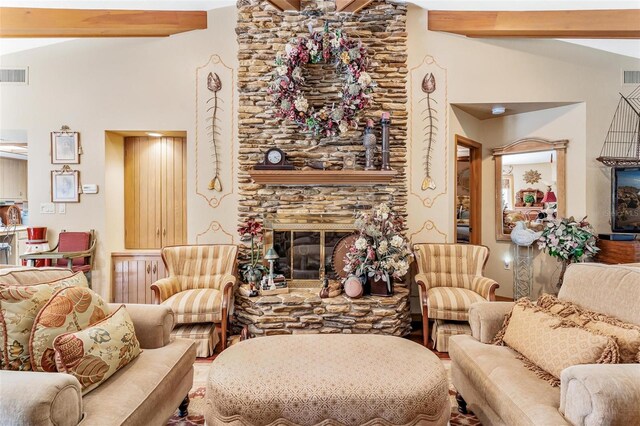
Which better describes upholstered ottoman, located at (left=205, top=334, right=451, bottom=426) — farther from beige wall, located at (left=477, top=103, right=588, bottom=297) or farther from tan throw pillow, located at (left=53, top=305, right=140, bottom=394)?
beige wall, located at (left=477, top=103, right=588, bottom=297)

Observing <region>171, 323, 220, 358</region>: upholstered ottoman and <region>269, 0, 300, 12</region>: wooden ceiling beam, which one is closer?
<region>171, 323, 220, 358</region>: upholstered ottoman

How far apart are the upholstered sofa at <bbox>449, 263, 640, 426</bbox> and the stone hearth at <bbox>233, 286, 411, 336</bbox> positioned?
4.03 feet

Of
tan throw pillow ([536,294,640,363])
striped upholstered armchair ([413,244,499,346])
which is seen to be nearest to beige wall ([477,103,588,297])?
striped upholstered armchair ([413,244,499,346])

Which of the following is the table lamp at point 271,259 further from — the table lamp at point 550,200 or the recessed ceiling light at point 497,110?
the table lamp at point 550,200

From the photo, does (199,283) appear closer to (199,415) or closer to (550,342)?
(199,415)

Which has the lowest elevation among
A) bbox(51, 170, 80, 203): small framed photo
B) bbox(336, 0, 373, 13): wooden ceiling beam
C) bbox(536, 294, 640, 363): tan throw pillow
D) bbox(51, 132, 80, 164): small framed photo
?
bbox(536, 294, 640, 363): tan throw pillow

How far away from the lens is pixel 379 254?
11.3ft

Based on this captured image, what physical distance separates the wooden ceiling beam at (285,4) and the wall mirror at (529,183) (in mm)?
3213

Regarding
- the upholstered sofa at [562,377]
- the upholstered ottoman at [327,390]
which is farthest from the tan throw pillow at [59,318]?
the upholstered sofa at [562,377]

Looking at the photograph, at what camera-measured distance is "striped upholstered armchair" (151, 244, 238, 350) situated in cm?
316

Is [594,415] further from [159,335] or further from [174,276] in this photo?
[174,276]

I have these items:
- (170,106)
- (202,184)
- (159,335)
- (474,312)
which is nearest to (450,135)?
(474,312)

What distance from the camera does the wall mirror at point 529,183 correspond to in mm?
4355

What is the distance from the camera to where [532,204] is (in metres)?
4.62
